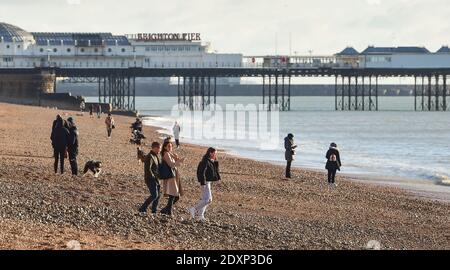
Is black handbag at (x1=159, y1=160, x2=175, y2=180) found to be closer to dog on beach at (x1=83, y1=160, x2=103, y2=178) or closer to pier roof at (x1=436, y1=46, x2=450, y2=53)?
dog on beach at (x1=83, y1=160, x2=103, y2=178)

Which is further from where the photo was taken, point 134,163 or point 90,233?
point 134,163

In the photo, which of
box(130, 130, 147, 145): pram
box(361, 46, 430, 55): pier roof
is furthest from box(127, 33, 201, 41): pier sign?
box(130, 130, 147, 145): pram

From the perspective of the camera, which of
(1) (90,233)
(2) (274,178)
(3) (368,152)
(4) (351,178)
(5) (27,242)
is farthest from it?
(3) (368,152)

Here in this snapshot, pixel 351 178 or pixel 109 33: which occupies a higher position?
pixel 109 33

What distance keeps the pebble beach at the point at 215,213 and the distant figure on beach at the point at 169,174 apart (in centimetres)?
52

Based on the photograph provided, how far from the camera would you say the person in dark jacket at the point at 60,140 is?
2275 cm

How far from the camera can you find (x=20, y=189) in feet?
62.4

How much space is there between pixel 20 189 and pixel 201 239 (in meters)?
4.85

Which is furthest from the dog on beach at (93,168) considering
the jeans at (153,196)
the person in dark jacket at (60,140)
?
the jeans at (153,196)

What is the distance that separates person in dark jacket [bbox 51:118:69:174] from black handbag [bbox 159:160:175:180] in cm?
604

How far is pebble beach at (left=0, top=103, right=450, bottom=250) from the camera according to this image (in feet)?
49.9

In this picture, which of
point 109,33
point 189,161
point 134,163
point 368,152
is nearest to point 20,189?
point 134,163

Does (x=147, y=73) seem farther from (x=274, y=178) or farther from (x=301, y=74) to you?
(x=274, y=178)

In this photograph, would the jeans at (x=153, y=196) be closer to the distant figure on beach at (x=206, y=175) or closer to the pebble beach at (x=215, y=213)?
the pebble beach at (x=215, y=213)
